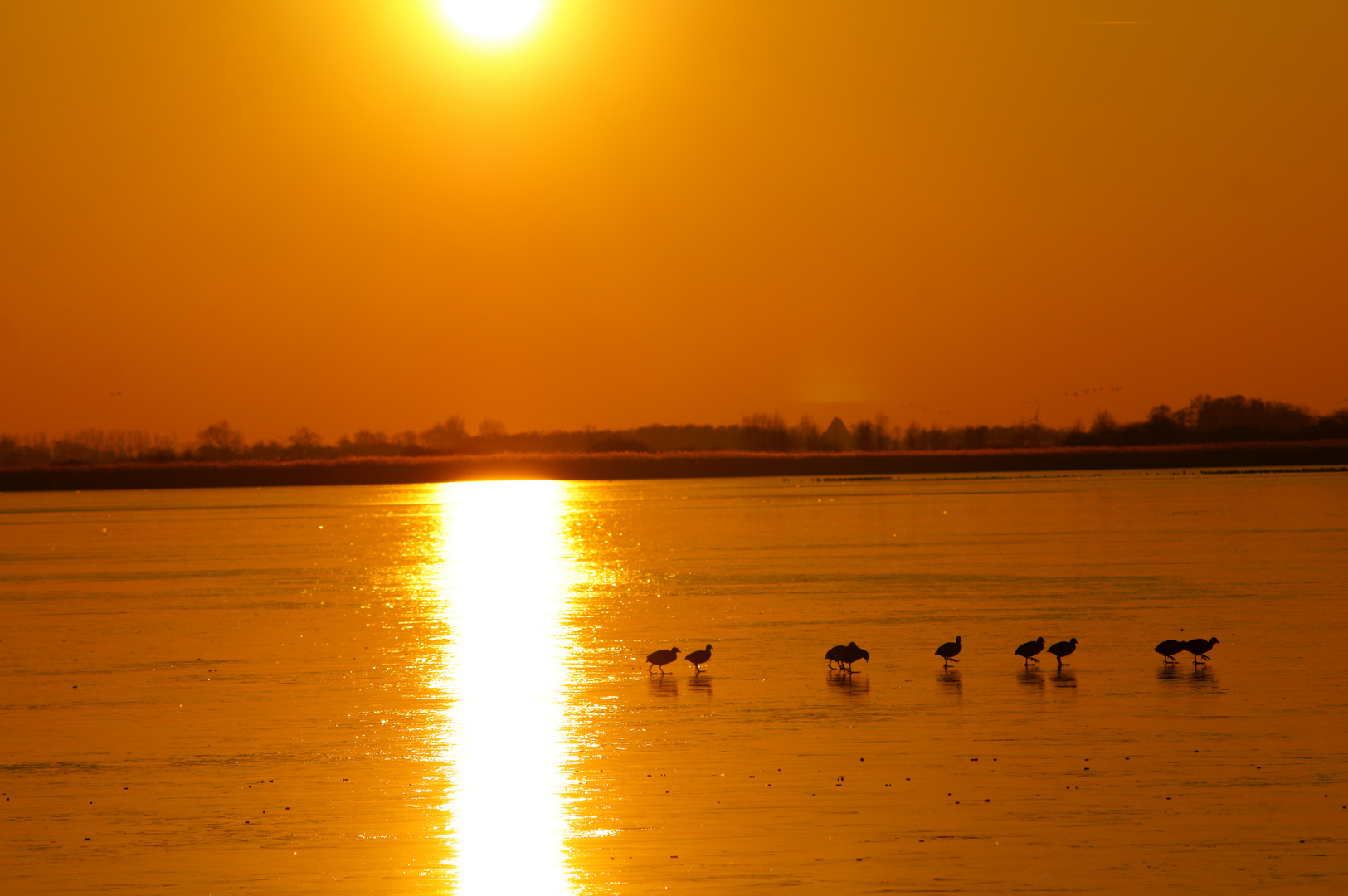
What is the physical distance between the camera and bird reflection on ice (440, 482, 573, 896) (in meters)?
9.67

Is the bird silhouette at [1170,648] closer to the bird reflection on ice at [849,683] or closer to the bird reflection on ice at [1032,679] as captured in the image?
A: the bird reflection on ice at [1032,679]

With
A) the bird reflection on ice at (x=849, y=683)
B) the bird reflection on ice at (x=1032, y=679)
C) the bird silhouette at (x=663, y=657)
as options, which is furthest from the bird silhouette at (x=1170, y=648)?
the bird silhouette at (x=663, y=657)

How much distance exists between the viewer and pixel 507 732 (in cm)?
1404

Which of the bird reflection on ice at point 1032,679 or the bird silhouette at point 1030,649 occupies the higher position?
the bird silhouette at point 1030,649

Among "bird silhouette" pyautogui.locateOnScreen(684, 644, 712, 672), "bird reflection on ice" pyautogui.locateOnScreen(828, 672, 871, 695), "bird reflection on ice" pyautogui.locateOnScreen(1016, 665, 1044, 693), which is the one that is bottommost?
"bird reflection on ice" pyautogui.locateOnScreen(1016, 665, 1044, 693)

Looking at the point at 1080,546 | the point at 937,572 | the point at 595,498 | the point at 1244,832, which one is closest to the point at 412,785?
the point at 1244,832

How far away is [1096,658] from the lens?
18.4 m

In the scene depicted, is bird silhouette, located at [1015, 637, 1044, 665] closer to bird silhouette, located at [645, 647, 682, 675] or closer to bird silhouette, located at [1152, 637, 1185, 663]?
bird silhouette, located at [1152, 637, 1185, 663]

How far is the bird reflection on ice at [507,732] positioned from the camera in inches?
381

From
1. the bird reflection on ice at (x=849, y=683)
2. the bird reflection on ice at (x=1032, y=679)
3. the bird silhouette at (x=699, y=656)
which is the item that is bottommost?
the bird reflection on ice at (x=1032, y=679)

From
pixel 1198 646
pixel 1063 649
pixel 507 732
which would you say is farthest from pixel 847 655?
pixel 507 732

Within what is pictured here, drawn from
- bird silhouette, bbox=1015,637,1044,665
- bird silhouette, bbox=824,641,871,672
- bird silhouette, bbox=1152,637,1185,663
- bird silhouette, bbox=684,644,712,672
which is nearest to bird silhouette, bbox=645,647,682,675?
bird silhouette, bbox=684,644,712,672

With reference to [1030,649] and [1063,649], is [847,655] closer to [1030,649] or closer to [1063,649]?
[1030,649]

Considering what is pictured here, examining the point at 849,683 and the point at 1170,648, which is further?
the point at 1170,648
